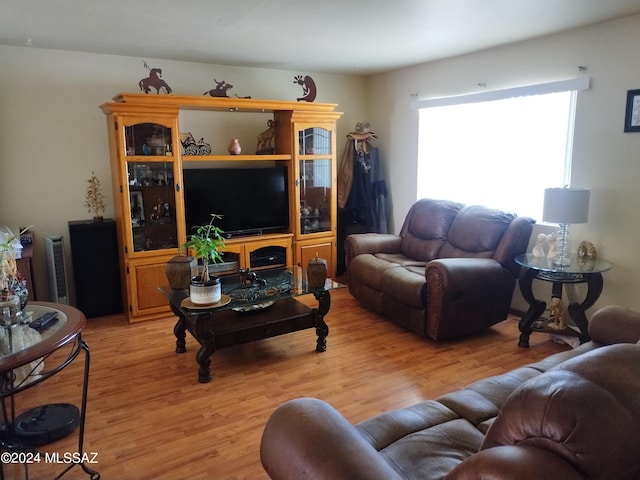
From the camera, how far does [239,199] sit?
454 centimetres

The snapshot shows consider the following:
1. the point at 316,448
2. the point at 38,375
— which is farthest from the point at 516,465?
the point at 38,375

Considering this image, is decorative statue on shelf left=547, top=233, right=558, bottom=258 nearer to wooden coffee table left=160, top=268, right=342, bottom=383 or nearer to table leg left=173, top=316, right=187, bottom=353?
wooden coffee table left=160, top=268, right=342, bottom=383

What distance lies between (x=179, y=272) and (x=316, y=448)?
88.7 inches

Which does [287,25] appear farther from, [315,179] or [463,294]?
[463,294]

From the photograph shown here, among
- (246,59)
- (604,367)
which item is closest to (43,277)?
(246,59)

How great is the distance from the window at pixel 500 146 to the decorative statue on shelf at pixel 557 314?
32.2 inches

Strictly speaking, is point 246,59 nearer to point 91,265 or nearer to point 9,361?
point 91,265

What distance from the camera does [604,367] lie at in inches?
40.8

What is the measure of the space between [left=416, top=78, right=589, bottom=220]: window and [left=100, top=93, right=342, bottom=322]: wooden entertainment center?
3.50ft

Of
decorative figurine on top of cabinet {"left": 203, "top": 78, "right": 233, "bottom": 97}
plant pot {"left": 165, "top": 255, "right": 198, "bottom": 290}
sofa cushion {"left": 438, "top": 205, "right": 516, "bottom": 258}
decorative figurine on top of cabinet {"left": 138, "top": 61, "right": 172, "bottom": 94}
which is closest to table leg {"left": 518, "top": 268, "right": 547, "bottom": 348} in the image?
sofa cushion {"left": 438, "top": 205, "right": 516, "bottom": 258}

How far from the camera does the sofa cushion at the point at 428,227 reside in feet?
14.0

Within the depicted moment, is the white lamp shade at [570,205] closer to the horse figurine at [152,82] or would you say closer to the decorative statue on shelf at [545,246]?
the decorative statue on shelf at [545,246]

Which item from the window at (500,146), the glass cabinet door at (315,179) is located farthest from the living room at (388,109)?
the glass cabinet door at (315,179)

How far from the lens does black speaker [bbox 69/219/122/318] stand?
13.1 ft
